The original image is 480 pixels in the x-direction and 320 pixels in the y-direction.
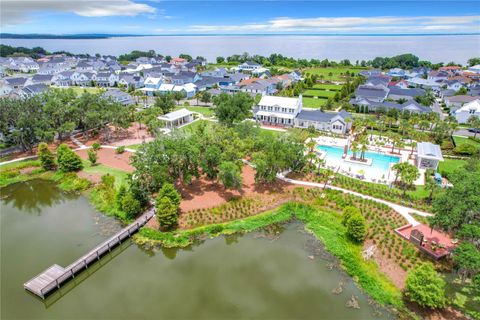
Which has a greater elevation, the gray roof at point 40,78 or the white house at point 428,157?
the gray roof at point 40,78

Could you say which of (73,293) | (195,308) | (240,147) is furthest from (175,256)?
(240,147)

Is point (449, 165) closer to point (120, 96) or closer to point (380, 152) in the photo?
point (380, 152)

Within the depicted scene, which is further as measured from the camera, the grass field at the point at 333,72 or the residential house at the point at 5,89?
the grass field at the point at 333,72

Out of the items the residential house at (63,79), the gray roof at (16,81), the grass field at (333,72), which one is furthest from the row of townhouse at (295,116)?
the gray roof at (16,81)

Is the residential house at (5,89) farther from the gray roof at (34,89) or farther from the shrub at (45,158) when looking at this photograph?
the shrub at (45,158)

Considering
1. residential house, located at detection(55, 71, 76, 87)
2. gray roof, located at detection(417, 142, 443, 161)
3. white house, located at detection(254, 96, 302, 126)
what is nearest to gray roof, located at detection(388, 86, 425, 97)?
white house, located at detection(254, 96, 302, 126)

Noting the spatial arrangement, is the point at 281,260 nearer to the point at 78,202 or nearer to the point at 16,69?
the point at 78,202

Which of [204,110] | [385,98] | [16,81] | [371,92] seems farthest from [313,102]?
[16,81]
